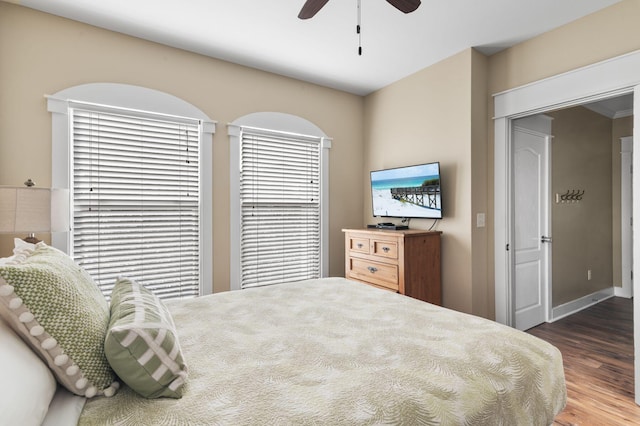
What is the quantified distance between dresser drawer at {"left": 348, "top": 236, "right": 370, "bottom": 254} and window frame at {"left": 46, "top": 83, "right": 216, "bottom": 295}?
146 cm

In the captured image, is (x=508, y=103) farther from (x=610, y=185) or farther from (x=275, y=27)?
(x=610, y=185)

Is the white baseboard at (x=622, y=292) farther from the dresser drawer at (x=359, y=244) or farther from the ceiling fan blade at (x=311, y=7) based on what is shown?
the ceiling fan blade at (x=311, y=7)

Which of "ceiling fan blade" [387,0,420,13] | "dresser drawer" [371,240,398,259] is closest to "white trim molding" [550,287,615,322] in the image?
"dresser drawer" [371,240,398,259]

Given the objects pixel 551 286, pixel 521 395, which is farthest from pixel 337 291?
pixel 551 286

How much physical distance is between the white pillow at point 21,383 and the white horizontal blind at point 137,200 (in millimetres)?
2088

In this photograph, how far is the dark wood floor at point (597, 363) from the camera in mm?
2113

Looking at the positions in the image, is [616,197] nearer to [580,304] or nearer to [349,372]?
[580,304]

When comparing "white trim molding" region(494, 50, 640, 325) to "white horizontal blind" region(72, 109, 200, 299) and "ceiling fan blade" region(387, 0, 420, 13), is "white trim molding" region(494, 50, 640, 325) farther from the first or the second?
"white horizontal blind" region(72, 109, 200, 299)

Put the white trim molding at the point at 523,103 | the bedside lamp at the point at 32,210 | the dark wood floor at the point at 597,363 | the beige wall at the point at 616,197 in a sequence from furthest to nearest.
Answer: the beige wall at the point at 616,197 < the white trim molding at the point at 523,103 < the dark wood floor at the point at 597,363 < the bedside lamp at the point at 32,210

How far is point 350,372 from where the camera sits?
116cm

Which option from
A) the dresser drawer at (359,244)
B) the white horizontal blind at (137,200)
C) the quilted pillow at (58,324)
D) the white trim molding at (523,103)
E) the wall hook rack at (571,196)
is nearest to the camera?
the quilted pillow at (58,324)

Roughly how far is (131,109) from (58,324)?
7.90ft

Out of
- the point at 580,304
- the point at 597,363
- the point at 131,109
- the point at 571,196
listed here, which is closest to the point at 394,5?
the point at 131,109

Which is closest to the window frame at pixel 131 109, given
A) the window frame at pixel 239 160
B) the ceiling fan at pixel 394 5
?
the window frame at pixel 239 160
